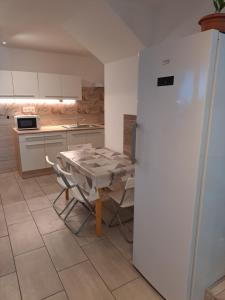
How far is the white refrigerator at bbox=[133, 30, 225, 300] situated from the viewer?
1.16 meters

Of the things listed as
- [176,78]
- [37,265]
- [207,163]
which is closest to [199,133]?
[207,163]

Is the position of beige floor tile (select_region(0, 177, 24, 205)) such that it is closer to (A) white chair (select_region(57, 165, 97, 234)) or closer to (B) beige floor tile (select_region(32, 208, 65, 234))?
(B) beige floor tile (select_region(32, 208, 65, 234))

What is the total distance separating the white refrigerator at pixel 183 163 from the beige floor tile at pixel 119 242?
42cm

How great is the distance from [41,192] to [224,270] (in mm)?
2753

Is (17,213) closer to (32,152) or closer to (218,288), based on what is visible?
(32,152)

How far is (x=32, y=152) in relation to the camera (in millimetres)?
3938

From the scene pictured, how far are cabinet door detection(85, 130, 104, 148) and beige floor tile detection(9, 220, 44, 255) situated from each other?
7.37 ft

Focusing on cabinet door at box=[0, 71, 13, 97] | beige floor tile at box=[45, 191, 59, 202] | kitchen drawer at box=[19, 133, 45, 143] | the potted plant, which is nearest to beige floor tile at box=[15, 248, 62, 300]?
beige floor tile at box=[45, 191, 59, 202]

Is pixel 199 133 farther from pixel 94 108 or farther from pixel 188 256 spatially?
pixel 94 108

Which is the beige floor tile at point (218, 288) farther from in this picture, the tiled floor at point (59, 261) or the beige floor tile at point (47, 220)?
the beige floor tile at point (47, 220)

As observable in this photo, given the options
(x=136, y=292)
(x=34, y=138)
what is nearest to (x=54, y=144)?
(x=34, y=138)

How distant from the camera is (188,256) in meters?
1.34

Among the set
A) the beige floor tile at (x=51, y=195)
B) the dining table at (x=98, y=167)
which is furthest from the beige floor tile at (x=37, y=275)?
the beige floor tile at (x=51, y=195)

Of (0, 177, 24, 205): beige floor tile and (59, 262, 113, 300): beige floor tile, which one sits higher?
(0, 177, 24, 205): beige floor tile
